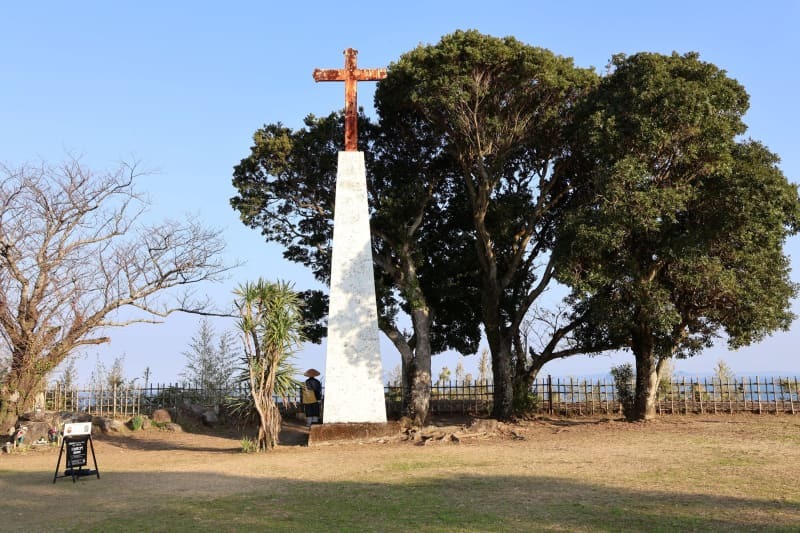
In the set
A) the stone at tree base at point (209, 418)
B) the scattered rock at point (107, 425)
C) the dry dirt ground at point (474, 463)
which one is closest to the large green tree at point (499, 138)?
the dry dirt ground at point (474, 463)

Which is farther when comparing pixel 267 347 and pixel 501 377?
pixel 501 377

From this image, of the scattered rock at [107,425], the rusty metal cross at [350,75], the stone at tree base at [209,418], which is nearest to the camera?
the rusty metal cross at [350,75]

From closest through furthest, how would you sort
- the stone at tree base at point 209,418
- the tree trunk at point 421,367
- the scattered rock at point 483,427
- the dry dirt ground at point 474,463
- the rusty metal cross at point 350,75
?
1. the dry dirt ground at point 474,463
2. the scattered rock at point 483,427
3. the rusty metal cross at point 350,75
4. the tree trunk at point 421,367
5. the stone at tree base at point 209,418

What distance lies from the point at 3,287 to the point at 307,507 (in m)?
12.4

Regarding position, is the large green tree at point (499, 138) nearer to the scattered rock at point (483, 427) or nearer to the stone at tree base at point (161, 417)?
the scattered rock at point (483, 427)

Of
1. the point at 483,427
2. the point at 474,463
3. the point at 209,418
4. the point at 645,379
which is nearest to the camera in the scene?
the point at 474,463

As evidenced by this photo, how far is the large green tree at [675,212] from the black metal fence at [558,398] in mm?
3658

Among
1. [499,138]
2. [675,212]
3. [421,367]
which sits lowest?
[421,367]

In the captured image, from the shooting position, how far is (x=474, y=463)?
1105cm

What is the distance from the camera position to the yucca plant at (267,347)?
13781mm

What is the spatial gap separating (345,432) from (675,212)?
8.75m

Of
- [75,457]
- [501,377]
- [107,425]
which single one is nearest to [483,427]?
[501,377]

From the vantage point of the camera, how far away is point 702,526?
623 cm

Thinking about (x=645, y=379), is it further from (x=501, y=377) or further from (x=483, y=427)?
(x=483, y=427)
